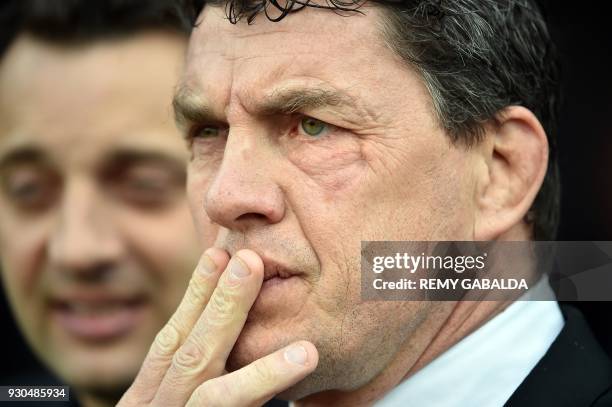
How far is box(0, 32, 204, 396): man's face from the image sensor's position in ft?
15.1

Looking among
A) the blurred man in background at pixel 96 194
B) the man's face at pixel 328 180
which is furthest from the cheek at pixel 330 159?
the blurred man in background at pixel 96 194

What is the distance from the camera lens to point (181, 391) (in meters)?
2.84

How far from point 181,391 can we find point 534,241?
51.4 inches

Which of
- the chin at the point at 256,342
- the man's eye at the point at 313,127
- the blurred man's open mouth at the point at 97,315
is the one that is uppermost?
the man's eye at the point at 313,127

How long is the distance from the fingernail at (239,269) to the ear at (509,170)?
764 millimetres

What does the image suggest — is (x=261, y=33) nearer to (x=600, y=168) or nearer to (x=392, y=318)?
(x=392, y=318)

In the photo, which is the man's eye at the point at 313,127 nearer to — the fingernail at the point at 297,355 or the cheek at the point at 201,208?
the cheek at the point at 201,208

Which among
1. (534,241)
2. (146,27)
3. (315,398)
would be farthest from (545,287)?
(146,27)

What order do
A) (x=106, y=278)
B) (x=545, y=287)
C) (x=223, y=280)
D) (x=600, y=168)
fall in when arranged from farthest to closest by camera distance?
(x=600, y=168) → (x=106, y=278) → (x=545, y=287) → (x=223, y=280)

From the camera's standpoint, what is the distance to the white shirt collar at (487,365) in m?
2.90

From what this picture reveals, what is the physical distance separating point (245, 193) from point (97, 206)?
2067 millimetres

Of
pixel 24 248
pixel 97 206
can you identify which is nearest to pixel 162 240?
pixel 97 206

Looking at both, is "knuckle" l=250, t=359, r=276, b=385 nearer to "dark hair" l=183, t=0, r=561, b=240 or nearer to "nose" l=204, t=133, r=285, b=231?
"nose" l=204, t=133, r=285, b=231

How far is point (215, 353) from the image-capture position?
2.78 metres
